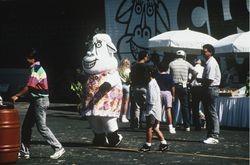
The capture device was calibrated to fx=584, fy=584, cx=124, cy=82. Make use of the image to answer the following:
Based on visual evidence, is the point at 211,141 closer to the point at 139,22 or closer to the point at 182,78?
the point at 182,78

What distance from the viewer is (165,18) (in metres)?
21.5

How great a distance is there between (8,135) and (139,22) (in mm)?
14437

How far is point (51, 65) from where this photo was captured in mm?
26438

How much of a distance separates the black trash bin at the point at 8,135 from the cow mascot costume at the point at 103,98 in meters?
2.11

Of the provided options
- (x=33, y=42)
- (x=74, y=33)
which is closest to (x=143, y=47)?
(x=74, y=33)

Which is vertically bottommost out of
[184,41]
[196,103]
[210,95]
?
[196,103]

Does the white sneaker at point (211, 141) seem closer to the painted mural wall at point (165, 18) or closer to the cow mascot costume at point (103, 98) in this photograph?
the cow mascot costume at point (103, 98)

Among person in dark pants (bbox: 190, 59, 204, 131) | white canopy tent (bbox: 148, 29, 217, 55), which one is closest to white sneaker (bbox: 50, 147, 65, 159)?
person in dark pants (bbox: 190, 59, 204, 131)

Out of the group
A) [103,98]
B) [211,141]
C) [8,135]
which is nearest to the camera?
[8,135]

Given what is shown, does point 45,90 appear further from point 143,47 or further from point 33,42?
point 33,42

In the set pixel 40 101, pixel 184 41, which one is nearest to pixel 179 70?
pixel 184 41

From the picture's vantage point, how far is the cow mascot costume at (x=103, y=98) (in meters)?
10.5

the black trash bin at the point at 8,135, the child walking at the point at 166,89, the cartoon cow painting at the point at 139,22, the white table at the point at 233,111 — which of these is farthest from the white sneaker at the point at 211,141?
the cartoon cow painting at the point at 139,22

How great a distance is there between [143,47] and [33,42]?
6.91m
